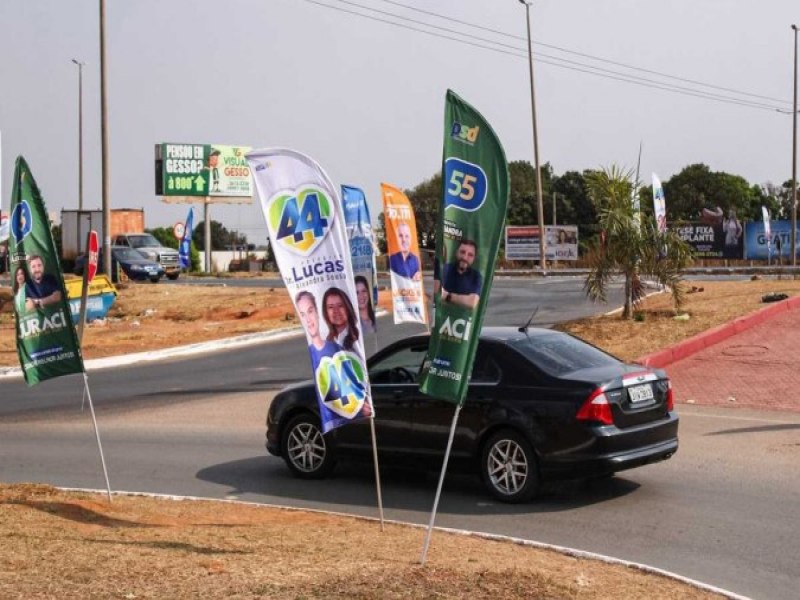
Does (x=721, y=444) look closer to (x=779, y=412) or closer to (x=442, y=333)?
(x=779, y=412)

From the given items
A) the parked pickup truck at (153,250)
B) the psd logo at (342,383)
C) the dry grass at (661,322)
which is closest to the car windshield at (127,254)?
the parked pickup truck at (153,250)

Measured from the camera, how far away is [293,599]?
21.2 feet

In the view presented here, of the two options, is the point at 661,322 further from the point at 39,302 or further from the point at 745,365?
the point at 39,302

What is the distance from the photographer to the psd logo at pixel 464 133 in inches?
310

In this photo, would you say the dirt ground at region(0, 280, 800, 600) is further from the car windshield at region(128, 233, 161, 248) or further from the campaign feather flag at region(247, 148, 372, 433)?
the car windshield at region(128, 233, 161, 248)

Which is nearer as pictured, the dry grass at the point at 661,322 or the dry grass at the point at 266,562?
the dry grass at the point at 266,562

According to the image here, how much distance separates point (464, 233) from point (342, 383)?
1.64 meters

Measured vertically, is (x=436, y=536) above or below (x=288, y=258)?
below

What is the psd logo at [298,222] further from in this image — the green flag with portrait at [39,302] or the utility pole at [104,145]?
the utility pole at [104,145]

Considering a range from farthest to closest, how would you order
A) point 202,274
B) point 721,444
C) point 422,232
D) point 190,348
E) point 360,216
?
point 422,232
point 202,274
point 190,348
point 360,216
point 721,444

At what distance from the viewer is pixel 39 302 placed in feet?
34.0

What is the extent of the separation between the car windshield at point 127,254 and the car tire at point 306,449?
40623 mm

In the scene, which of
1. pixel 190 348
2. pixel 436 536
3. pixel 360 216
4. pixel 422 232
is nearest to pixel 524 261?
pixel 422 232

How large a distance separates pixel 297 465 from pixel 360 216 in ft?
24.6
